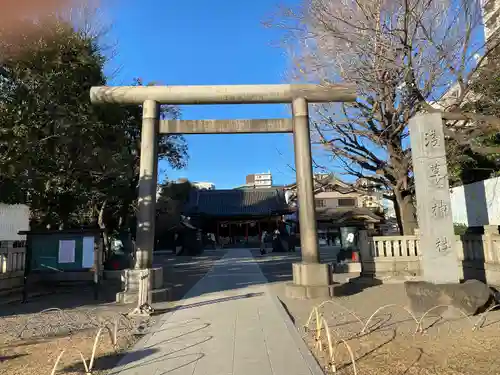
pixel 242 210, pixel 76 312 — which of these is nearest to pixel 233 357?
pixel 76 312

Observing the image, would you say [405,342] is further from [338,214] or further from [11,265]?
[338,214]

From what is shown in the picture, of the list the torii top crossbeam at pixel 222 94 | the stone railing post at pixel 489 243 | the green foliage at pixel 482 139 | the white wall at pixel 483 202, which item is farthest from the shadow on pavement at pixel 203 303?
the white wall at pixel 483 202

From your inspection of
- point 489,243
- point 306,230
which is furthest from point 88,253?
point 489,243

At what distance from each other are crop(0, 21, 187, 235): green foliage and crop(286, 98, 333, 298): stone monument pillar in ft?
19.1

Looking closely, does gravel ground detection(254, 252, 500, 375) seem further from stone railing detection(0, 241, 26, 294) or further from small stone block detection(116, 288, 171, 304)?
stone railing detection(0, 241, 26, 294)

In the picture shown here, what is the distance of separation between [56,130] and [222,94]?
5114 millimetres

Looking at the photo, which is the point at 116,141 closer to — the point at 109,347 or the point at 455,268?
the point at 109,347

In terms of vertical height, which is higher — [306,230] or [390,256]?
[306,230]

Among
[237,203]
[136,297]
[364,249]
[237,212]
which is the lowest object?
[136,297]

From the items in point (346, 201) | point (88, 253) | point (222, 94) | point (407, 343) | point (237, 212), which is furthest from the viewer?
point (346, 201)

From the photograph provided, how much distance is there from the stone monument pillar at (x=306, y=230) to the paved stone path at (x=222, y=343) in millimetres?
921

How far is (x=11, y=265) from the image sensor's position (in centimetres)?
1104

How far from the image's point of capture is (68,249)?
1060 centimetres

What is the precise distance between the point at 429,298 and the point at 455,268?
900 millimetres
